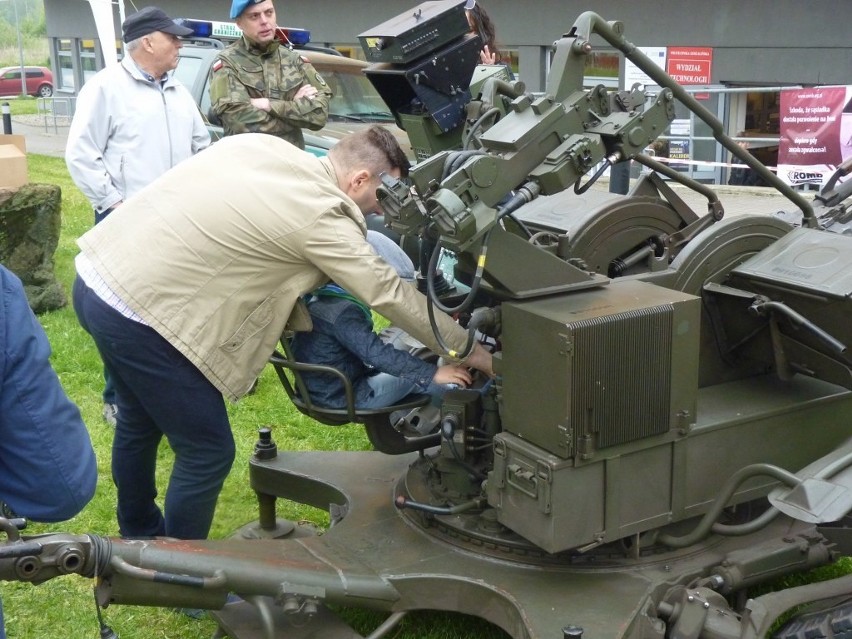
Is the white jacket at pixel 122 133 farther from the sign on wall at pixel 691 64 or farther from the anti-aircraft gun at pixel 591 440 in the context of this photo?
the sign on wall at pixel 691 64

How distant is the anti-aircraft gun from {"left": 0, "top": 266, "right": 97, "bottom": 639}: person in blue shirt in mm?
417

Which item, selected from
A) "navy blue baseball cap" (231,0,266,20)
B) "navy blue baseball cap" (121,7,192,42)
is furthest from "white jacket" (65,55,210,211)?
"navy blue baseball cap" (231,0,266,20)

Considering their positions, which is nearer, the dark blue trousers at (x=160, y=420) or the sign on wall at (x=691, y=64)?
the dark blue trousers at (x=160, y=420)

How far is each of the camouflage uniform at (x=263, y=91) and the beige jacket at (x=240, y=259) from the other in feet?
10.6

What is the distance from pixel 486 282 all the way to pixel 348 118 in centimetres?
775

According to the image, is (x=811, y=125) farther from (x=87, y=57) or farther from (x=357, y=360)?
(x=87, y=57)

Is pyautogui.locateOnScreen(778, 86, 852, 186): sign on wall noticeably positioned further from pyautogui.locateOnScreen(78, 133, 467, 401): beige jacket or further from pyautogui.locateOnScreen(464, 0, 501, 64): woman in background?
pyautogui.locateOnScreen(78, 133, 467, 401): beige jacket

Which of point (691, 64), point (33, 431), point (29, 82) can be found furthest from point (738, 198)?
point (29, 82)

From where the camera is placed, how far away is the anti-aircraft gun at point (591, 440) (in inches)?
147

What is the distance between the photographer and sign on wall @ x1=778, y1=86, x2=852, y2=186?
1095 centimetres

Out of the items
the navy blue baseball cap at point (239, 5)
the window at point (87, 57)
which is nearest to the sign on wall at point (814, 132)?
the navy blue baseball cap at point (239, 5)

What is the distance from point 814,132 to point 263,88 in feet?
20.7

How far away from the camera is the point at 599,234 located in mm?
4727

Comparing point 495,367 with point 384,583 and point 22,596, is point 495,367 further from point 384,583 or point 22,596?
point 22,596
